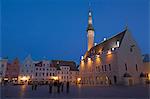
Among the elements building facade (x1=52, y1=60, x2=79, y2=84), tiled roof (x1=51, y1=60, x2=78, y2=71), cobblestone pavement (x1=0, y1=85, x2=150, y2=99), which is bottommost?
cobblestone pavement (x1=0, y1=85, x2=150, y2=99)

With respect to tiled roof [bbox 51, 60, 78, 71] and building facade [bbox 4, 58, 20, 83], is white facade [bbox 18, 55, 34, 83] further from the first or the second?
tiled roof [bbox 51, 60, 78, 71]

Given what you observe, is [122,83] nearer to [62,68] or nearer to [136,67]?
[136,67]

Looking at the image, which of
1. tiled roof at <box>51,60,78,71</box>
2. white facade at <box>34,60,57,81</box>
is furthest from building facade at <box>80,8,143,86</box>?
tiled roof at <box>51,60,78,71</box>

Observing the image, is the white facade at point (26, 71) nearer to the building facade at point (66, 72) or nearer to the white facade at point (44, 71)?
the white facade at point (44, 71)

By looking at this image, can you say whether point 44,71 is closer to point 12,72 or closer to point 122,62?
point 12,72

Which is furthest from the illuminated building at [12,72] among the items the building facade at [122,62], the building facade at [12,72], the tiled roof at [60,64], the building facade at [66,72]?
the building facade at [122,62]

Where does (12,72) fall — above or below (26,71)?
below

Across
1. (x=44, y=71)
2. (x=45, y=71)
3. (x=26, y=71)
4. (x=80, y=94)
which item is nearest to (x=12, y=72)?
(x=26, y=71)

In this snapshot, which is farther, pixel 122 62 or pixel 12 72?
pixel 12 72

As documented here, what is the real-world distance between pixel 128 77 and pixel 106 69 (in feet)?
30.7

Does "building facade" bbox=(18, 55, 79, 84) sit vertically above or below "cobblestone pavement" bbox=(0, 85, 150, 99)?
above

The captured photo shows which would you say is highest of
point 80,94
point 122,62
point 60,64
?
point 60,64

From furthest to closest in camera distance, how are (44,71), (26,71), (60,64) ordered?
(60,64), (44,71), (26,71)

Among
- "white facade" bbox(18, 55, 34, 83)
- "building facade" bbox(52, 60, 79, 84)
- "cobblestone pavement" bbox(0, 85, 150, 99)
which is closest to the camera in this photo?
"cobblestone pavement" bbox(0, 85, 150, 99)
